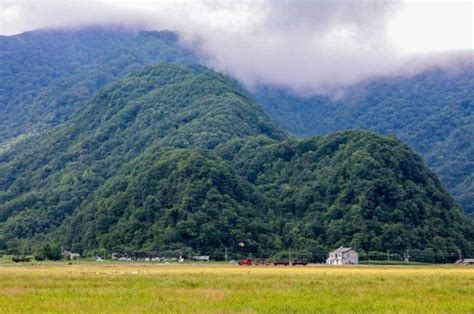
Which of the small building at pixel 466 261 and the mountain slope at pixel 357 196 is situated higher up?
the mountain slope at pixel 357 196

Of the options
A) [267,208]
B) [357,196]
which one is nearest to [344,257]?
[357,196]

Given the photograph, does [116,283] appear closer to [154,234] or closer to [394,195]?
[154,234]

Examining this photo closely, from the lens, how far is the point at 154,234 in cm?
15162

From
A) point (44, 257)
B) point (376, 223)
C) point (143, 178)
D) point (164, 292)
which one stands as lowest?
point (164, 292)

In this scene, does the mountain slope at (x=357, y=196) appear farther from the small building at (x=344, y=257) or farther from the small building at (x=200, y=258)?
the small building at (x=200, y=258)

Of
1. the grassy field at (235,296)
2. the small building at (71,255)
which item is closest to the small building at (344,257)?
the small building at (71,255)

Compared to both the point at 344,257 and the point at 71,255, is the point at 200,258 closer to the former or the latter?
the point at 344,257

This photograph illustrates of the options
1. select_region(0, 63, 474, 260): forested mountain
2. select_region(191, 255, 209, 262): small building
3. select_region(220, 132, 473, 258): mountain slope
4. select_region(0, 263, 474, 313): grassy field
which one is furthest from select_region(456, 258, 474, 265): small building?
select_region(0, 263, 474, 313): grassy field

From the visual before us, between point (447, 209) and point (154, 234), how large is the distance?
6069 centimetres

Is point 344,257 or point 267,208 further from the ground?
point 267,208

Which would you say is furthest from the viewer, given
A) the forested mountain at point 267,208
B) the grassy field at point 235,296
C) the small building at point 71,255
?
the forested mountain at point 267,208

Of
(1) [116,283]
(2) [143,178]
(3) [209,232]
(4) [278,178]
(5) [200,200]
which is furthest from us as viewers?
(4) [278,178]

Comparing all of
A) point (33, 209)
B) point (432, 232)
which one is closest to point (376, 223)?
point (432, 232)

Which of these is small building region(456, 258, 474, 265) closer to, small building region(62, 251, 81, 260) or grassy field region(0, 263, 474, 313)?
small building region(62, 251, 81, 260)
